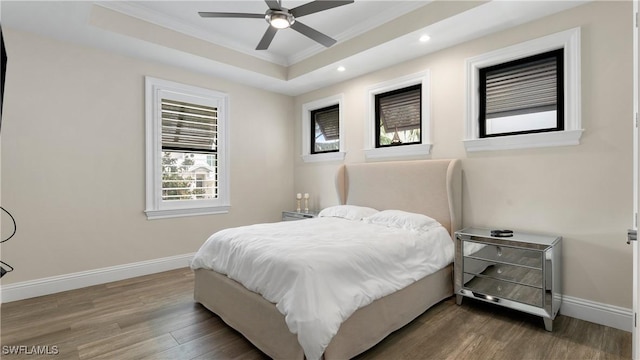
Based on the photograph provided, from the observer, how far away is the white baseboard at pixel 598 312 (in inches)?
94.7

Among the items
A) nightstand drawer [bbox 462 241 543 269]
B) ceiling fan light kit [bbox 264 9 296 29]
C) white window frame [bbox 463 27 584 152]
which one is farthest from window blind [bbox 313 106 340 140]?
nightstand drawer [bbox 462 241 543 269]

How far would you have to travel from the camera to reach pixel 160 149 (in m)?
4.00

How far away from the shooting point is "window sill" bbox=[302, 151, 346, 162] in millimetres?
4662

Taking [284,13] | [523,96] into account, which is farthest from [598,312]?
[284,13]

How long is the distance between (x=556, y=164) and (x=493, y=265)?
107cm

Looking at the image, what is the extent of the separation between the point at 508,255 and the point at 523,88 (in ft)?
5.49

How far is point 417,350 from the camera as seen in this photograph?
2.16 metres

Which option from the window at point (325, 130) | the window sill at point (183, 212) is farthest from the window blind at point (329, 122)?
the window sill at point (183, 212)

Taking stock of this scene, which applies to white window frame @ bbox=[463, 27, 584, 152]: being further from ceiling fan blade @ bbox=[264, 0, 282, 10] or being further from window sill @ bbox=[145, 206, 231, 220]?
window sill @ bbox=[145, 206, 231, 220]

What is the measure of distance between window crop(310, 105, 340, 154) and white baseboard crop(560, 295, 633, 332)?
129 inches

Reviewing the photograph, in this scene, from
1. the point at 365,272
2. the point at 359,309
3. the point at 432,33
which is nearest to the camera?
the point at 359,309

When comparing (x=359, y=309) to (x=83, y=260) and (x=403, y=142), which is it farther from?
(x=83, y=260)

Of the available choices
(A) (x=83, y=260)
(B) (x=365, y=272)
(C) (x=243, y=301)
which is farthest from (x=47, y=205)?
(B) (x=365, y=272)

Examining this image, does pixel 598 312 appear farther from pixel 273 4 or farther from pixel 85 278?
pixel 85 278
